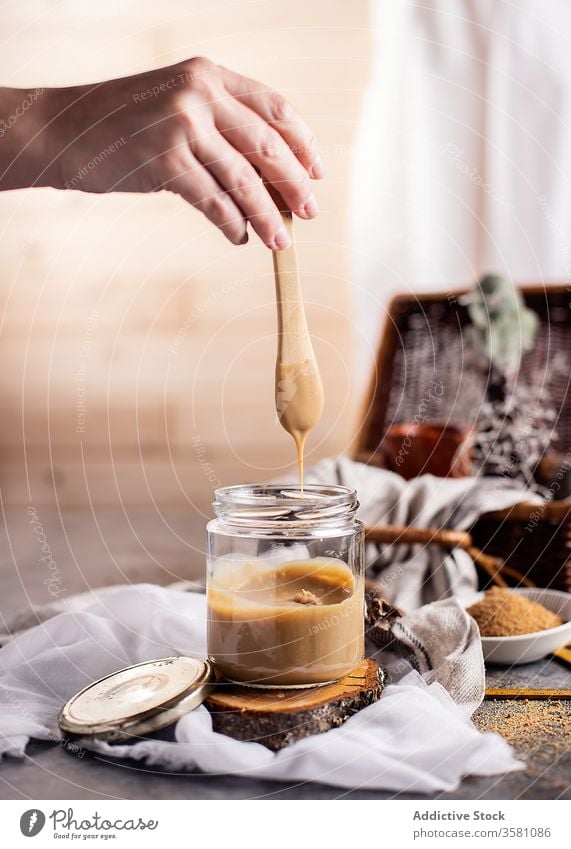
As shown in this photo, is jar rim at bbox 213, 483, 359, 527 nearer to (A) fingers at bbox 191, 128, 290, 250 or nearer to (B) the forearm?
(A) fingers at bbox 191, 128, 290, 250

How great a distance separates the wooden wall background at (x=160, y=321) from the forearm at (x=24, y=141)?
27.0 inches

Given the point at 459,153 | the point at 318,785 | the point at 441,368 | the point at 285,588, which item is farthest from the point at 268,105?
the point at 459,153

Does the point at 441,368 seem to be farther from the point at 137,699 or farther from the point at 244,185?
the point at 137,699

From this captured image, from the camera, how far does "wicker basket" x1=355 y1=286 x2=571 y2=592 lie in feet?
3.82

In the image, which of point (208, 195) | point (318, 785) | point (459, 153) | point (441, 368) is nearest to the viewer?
point (318, 785)

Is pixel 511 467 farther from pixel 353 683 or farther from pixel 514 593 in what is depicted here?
pixel 353 683

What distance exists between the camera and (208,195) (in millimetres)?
557

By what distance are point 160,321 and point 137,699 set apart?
1071 mm

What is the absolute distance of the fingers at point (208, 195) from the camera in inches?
21.7

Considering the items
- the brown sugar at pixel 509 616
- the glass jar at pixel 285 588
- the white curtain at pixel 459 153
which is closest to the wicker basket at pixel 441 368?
the white curtain at pixel 459 153

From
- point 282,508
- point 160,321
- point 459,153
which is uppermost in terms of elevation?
point 459,153
